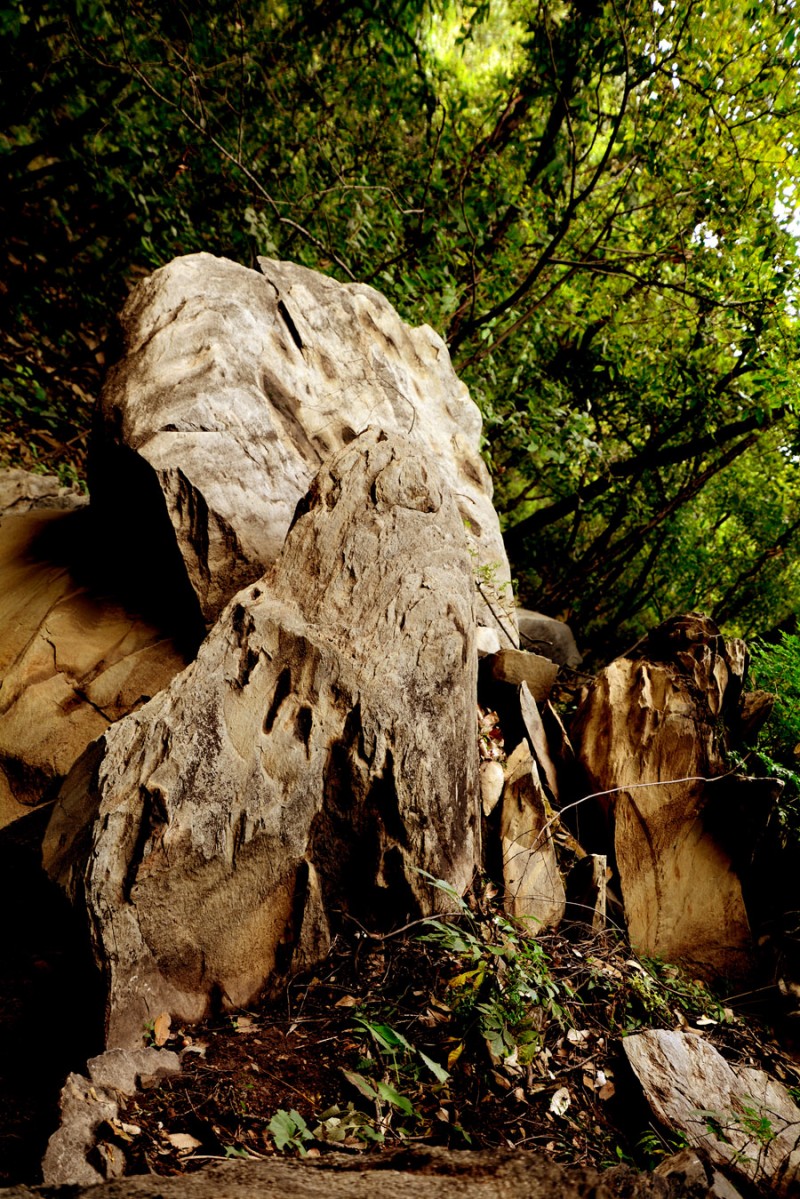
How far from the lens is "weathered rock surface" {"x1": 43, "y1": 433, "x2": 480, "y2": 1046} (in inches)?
97.0

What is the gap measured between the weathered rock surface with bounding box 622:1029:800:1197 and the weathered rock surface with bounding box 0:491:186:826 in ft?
10.1

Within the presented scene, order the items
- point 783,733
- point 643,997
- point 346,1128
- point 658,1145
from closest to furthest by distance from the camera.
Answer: point 346,1128
point 658,1145
point 643,997
point 783,733

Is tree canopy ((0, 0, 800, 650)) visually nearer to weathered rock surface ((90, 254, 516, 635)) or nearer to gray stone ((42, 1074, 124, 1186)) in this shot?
weathered rock surface ((90, 254, 516, 635))

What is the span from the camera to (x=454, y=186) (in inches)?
277

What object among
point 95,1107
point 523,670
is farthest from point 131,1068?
point 523,670

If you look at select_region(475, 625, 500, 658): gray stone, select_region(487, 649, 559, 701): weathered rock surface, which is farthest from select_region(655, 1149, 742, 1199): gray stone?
select_region(475, 625, 500, 658): gray stone

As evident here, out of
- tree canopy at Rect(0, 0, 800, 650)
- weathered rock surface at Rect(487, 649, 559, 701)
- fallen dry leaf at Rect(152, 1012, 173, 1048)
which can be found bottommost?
fallen dry leaf at Rect(152, 1012, 173, 1048)

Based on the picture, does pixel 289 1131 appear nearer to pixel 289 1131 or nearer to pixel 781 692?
pixel 289 1131

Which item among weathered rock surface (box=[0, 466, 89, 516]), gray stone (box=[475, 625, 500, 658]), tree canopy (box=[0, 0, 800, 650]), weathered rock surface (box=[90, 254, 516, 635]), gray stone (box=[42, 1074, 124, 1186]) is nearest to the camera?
gray stone (box=[42, 1074, 124, 1186])

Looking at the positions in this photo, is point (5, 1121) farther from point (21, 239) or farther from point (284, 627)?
point (21, 239)

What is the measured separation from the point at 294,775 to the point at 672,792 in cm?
257

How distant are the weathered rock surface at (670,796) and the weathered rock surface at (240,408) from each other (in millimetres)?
1352

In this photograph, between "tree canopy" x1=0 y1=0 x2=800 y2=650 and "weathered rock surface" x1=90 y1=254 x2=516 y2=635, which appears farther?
"tree canopy" x1=0 y1=0 x2=800 y2=650

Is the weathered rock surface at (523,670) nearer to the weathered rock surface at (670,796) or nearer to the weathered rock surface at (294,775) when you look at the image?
the weathered rock surface at (670,796)
